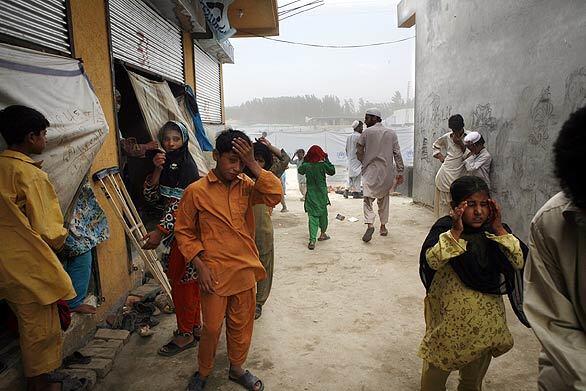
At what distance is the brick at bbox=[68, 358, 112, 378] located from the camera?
269cm

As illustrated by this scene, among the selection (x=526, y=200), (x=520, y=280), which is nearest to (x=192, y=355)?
(x=520, y=280)

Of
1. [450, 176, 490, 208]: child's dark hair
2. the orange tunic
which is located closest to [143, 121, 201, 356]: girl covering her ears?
the orange tunic

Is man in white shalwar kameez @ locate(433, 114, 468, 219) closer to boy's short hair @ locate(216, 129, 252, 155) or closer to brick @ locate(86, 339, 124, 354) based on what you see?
boy's short hair @ locate(216, 129, 252, 155)

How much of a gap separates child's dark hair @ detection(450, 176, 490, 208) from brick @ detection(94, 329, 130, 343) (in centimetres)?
266

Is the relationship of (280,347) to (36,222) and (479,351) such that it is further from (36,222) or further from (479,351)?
(36,222)

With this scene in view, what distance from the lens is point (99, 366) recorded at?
8.91 ft

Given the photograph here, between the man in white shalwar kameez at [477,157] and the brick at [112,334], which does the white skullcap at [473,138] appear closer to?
the man in white shalwar kameez at [477,157]

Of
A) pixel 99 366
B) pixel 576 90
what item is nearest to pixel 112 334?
pixel 99 366

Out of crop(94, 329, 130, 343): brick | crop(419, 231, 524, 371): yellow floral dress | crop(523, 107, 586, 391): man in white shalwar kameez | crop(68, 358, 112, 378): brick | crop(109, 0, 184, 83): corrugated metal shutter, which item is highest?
crop(109, 0, 184, 83): corrugated metal shutter

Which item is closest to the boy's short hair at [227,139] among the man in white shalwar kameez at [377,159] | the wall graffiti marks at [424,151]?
the man in white shalwar kameez at [377,159]

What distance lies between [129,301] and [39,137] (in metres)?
2.13

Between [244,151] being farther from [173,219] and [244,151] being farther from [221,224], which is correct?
[173,219]

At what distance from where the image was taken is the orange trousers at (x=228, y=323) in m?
2.40

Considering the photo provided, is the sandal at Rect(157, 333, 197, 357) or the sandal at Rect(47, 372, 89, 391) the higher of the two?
the sandal at Rect(47, 372, 89, 391)
